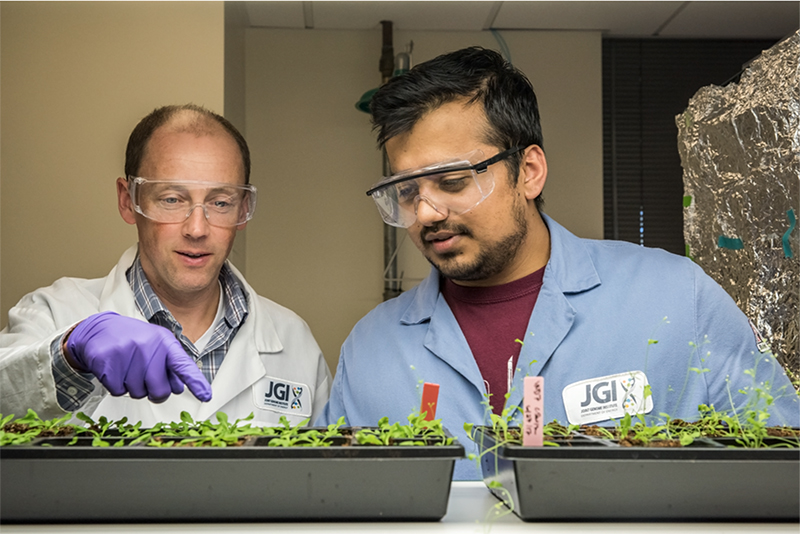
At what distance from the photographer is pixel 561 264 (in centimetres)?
162

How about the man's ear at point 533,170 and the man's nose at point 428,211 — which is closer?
the man's nose at point 428,211

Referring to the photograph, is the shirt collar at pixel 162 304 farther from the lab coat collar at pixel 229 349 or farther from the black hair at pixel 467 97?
the black hair at pixel 467 97

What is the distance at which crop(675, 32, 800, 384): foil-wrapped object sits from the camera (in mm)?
1879

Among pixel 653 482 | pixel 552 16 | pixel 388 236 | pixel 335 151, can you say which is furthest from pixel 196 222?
pixel 552 16

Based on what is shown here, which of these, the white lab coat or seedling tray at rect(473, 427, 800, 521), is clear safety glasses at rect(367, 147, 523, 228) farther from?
seedling tray at rect(473, 427, 800, 521)

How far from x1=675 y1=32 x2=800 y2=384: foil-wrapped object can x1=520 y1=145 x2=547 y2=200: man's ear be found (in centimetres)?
76

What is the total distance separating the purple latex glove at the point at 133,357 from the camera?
111 cm

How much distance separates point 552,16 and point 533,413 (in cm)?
369

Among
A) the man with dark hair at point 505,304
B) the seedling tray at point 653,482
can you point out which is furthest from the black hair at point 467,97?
the seedling tray at point 653,482

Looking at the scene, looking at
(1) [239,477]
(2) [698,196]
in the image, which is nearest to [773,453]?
(1) [239,477]

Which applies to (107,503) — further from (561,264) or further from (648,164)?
(648,164)

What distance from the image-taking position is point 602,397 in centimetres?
139

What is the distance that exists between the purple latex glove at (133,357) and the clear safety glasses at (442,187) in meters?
0.60

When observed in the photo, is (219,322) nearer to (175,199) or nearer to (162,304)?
(162,304)
